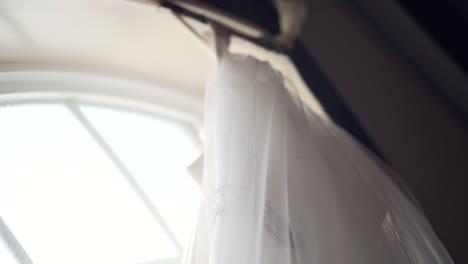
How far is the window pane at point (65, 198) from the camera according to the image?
0.62m

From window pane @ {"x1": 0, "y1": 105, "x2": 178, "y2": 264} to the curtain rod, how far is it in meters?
0.24

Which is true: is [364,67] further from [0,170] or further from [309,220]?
[0,170]

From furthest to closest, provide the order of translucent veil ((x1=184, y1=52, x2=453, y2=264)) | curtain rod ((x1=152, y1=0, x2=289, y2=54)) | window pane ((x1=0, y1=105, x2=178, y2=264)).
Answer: curtain rod ((x1=152, y1=0, x2=289, y2=54)) → window pane ((x1=0, y1=105, x2=178, y2=264)) → translucent veil ((x1=184, y1=52, x2=453, y2=264))

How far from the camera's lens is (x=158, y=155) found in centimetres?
80

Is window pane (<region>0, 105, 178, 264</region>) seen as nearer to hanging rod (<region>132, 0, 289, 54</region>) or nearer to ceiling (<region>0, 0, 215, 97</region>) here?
ceiling (<region>0, 0, 215, 97</region>)

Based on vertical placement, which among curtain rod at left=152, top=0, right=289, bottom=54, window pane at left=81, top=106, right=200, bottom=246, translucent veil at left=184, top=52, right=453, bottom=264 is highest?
curtain rod at left=152, top=0, right=289, bottom=54

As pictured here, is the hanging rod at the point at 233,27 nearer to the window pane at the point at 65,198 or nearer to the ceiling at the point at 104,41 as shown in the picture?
the ceiling at the point at 104,41

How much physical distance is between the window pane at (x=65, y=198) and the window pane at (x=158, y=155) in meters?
0.03

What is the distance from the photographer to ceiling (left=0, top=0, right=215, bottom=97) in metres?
0.71

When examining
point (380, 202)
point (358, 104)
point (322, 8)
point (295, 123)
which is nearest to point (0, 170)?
point (295, 123)

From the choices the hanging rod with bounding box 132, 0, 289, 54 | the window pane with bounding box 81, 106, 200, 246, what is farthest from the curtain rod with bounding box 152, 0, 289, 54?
the window pane with bounding box 81, 106, 200, 246

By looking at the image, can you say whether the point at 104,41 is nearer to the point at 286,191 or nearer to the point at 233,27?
the point at 233,27

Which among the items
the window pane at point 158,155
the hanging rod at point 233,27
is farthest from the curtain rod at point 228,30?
the window pane at point 158,155

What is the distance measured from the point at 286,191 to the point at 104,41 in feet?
1.37
